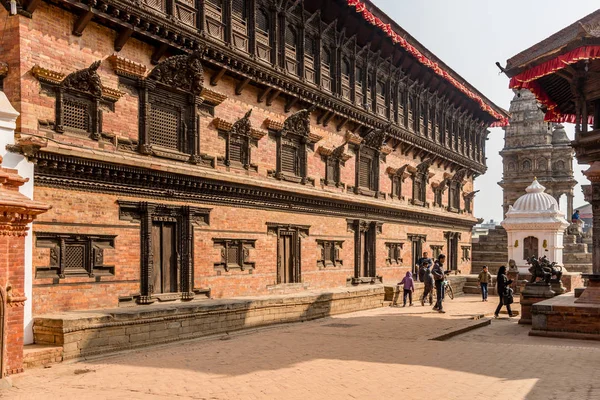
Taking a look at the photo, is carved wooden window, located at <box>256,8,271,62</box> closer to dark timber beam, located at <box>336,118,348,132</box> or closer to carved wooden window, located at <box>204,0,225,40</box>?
carved wooden window, located at <box>204,0,225,40</box>

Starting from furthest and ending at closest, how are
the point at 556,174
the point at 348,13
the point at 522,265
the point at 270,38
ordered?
the point at 556,174 → the point at 522,265 → the point at 348,13 → the point at 270,38

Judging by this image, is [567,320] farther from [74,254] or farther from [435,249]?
[435,249]

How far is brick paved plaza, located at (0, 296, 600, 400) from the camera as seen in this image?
9.05 m

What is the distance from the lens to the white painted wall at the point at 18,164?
11492 mm

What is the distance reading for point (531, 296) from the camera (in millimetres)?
17797

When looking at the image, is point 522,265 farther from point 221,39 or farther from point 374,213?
point 221,39

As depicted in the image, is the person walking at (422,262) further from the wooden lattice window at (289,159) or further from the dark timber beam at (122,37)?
the dark timber beam at (122,37)

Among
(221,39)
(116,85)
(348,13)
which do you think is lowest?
(116,85)

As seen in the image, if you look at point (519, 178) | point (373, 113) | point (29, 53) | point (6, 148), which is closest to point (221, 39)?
point (29, 53)

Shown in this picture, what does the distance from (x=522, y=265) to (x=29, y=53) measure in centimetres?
2748

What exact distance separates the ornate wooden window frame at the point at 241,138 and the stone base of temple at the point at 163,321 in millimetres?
3994

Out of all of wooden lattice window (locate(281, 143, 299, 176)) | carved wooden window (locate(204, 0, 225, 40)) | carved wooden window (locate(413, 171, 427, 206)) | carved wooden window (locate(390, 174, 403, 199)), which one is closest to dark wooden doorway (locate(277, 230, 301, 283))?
wooden lattice window (locate(281, 143, 299, 176))

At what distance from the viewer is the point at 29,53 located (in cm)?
1232

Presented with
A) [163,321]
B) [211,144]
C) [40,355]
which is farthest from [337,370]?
[211,144]
